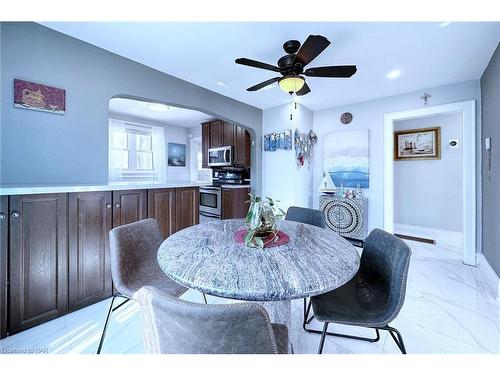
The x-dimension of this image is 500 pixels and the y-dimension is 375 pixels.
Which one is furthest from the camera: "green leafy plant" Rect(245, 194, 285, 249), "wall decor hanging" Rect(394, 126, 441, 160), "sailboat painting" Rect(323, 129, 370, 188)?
"wall decor hanging" Rect(394, 126, 441, 160)

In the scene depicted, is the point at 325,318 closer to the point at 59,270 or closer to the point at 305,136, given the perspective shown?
the point at 59,270

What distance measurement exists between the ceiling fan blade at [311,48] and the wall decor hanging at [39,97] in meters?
1.93

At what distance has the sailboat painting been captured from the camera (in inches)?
130

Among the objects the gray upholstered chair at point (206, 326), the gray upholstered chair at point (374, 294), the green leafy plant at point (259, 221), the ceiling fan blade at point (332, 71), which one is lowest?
the gray upholstered chair at point (374, 294)

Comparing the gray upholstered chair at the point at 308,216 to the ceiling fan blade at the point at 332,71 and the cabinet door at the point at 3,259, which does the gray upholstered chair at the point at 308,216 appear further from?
the cabinet door at the point at 3,259

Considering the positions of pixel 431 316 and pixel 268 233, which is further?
pixel 431 316

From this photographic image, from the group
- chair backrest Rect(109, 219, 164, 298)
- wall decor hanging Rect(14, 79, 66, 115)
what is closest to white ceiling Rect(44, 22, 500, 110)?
wall decor hanging Rect(14, 79, 66, 115)

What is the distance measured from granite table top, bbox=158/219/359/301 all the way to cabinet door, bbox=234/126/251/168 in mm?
2883

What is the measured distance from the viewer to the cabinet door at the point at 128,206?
6.21ft

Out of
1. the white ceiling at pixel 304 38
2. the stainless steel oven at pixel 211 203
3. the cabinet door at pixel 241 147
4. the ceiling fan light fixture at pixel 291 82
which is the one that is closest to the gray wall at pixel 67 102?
the white ceiling at pixel 304 38

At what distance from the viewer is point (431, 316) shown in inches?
66.7

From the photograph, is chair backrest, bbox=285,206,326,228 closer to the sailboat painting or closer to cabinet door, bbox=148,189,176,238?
cabinet door, bbox=148,189,176,238
